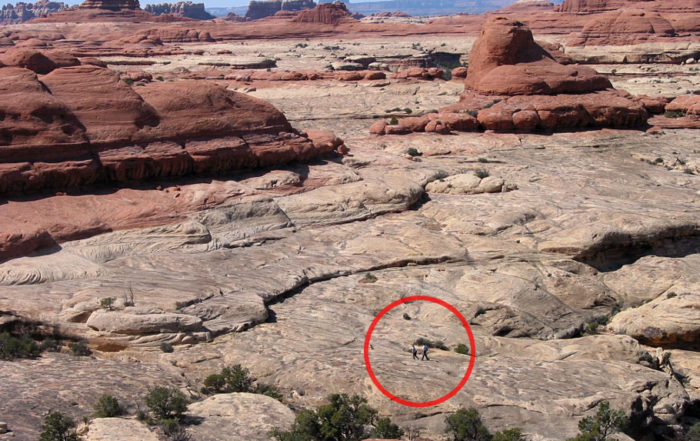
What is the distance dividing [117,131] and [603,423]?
50.9 ft

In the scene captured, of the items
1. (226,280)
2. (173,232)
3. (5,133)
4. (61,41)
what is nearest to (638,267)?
(226,280)

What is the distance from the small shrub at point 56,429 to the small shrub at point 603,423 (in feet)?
25.8

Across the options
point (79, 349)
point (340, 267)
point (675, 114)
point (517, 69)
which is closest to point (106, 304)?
point (79, 349)

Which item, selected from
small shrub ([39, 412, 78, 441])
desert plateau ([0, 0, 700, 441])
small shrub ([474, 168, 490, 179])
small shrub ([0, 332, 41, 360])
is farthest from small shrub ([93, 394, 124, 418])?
small shrub ([474, 168, 490, 179])

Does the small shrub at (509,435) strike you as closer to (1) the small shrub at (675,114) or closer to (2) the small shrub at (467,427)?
(2) the small shrub at (467,427)

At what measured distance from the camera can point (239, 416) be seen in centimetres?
1143

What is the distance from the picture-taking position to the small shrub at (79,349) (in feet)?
45.0

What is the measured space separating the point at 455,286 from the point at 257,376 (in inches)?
277

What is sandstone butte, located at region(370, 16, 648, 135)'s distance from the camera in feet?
105

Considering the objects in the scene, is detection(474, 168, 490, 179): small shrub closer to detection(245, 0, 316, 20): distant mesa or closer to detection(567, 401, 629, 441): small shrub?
detection(567, 401, 629, 441): small shrub

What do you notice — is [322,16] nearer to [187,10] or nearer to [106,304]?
[187,10]

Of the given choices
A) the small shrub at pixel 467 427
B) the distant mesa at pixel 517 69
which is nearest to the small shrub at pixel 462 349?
the small shrub at pixel 467 427

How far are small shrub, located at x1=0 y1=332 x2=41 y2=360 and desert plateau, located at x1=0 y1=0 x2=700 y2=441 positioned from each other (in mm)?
58

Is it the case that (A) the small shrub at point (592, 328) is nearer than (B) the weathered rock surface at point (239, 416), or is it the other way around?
(B) the weathered rock surface at point (239, 416)
